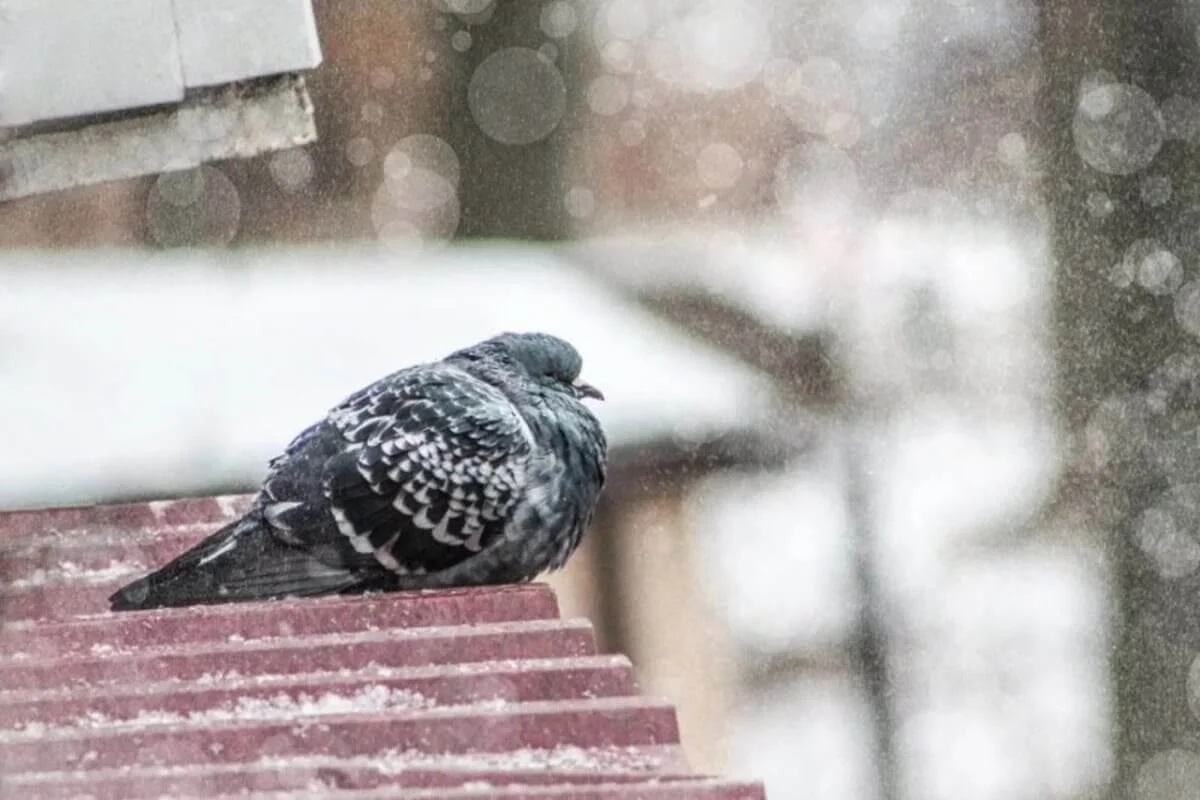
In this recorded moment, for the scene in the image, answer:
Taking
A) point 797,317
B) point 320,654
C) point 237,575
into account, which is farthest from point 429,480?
point 797,317

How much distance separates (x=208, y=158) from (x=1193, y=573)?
639cm

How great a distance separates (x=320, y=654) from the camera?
273cm

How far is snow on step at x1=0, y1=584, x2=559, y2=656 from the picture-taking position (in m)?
2.87

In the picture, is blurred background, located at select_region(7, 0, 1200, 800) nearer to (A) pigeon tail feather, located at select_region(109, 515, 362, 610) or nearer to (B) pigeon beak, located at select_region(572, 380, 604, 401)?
(B) pigeon beak, located at select_region(572, 380, 604, 401)

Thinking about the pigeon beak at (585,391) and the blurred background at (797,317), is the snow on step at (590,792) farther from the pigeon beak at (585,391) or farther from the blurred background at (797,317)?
the blurred background at (797,317)

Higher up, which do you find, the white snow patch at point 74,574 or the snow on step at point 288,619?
the snow on step at point 288,619

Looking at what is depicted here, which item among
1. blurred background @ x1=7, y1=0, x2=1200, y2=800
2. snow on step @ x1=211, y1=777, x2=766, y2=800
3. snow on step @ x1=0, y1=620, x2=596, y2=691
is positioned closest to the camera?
snow on step @ x1=211, y1=777, x2=766, y2=800

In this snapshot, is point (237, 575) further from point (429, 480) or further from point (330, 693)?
point (330, 693)

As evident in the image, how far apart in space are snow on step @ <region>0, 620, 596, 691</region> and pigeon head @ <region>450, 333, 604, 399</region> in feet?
2.97

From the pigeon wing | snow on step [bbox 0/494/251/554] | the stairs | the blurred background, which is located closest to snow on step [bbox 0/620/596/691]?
the stairs

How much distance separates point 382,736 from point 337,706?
0.59 ft

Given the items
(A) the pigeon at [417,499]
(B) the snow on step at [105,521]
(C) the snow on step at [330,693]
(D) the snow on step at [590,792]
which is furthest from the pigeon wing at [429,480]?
(D) the snow on step at [590,792]

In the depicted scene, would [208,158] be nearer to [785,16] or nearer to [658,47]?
[658,47]

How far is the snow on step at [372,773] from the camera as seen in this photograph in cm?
227
